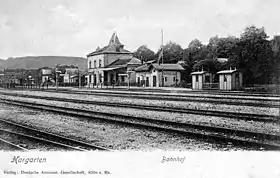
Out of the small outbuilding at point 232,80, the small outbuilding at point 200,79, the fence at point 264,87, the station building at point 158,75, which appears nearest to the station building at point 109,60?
the fence at point 264,87

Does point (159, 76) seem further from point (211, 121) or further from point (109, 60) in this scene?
point (211, 121)

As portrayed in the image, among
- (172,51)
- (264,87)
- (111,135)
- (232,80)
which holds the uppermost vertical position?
(172,51)

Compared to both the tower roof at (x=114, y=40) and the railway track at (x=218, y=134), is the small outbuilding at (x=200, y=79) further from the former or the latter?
the tower roof at (x=114, y=40)

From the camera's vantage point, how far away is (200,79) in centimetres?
1199

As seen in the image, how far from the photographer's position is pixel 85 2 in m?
3.51

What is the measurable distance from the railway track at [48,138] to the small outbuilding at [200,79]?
7774 mm

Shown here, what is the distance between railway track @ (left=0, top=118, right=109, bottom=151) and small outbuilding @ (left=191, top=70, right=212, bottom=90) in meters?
7.77

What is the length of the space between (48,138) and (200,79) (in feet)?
28.9

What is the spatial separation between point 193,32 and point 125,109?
327 cm

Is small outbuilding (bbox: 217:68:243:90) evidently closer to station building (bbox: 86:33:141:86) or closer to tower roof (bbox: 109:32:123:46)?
station building (bbox: 86:33:141:86)

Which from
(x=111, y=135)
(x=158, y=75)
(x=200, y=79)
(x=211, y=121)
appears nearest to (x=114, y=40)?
(x=111, y=135)

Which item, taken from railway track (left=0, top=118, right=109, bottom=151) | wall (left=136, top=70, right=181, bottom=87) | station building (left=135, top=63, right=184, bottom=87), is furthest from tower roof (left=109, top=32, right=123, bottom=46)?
wall (left=136, top=70, right=181, bottom=87)
